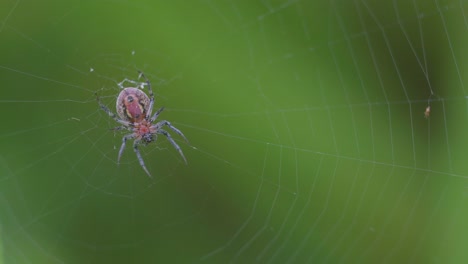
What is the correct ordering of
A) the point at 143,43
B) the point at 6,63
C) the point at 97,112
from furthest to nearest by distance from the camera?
the point at 97,112 < the point at 143,43 < the point at 6,63

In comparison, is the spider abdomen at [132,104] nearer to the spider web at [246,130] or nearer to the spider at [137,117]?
the spider at [137,117]

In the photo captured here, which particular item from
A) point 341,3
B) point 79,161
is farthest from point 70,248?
point 341,3

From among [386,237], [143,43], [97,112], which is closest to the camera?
[143,43]

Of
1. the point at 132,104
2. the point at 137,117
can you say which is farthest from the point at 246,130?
the point at 137,117

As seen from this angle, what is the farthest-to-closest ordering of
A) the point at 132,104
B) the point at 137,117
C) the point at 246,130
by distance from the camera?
the point at 137,117 < the point at 132,104 < the point at 246,130

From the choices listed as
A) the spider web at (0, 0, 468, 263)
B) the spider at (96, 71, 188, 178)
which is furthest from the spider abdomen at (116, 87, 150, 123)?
the spider web at (0, 0, 468, 263)

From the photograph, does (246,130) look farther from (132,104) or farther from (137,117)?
(137,117)

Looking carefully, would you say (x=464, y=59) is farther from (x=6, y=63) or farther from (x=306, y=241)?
(x=6, y=63)
